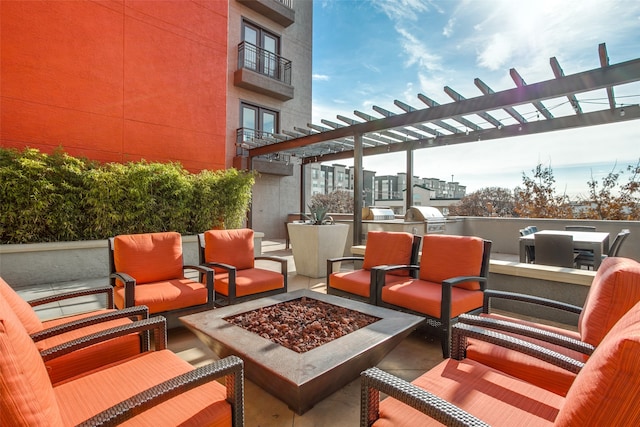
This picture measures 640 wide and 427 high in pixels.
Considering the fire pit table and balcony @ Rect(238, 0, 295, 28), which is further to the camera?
balcony @ Rect(238, 0, 295, 28)

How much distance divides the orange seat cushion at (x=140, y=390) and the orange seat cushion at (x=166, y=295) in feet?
3.95

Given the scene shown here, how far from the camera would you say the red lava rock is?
6.76 feet

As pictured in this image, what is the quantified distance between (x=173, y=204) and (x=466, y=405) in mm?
5454

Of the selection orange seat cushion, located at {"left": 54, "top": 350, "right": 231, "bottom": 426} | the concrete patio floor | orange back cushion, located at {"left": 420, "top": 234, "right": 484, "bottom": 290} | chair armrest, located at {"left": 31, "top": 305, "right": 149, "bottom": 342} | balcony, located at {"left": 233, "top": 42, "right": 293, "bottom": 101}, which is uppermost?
balcony, located at {"left": 233, "top": 42, "right": 293, "bottom": 101}

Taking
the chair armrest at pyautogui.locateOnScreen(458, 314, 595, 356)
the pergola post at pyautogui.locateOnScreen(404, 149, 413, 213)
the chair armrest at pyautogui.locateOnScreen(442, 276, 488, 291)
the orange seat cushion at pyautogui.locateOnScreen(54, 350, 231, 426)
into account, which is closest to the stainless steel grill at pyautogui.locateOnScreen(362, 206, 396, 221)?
the pergola post at pyautogui.locateOnScreen(404, 149, 413, 213)

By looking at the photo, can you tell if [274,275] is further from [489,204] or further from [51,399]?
[489,204]

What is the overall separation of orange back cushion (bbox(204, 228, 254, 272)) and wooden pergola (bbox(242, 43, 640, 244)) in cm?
305

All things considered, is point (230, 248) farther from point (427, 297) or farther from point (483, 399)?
point (483, 399)

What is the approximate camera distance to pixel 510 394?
1.37 metres

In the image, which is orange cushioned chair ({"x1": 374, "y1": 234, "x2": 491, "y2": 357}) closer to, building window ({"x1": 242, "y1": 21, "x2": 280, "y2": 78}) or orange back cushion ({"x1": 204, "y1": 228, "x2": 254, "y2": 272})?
orange back cushion ({"x1": 204, "y1": 228, "x2": 254, "y2": 272})

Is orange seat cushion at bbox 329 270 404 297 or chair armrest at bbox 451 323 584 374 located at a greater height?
chair armrest at bbox 451 323 584 374

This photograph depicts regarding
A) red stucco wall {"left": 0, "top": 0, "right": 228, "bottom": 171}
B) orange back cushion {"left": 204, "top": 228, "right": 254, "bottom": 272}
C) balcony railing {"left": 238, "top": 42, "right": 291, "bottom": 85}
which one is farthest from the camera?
balcony railing {"left": 238, "top": 42, "right": 291, "bottom": 85}

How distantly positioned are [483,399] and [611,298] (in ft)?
2.67

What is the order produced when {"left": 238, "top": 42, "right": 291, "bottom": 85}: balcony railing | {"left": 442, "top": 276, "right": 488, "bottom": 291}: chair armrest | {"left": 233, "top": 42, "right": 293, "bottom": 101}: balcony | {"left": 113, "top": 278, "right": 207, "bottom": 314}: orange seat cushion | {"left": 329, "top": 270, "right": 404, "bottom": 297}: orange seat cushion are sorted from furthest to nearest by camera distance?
{"left": 238, "top": 42, "right": 291, "bottom": 85}: balcony railing, {"left": 233, "top": 42, "right": 293, "bottom": 101}: balcony, {"left": 329, "top": 270, "right": 404, "bottom": 297}: orange seat cushion, {"left": 113, "top": 278, "right": 207, "bottom": 314}: orange seat cushion, {"left": 442, "top": 276, "right": 488, "bottom": 291}: chair armrest
